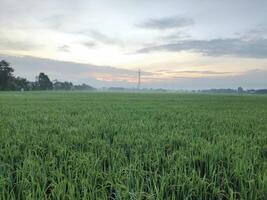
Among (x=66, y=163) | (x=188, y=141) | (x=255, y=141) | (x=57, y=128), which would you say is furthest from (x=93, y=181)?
(x=57, y=128)

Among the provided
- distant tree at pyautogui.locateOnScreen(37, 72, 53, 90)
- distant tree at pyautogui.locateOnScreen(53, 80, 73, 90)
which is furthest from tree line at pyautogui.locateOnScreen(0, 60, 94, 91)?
distant tree at pyautogui.locateOnScreen(53, 80, 73, 90)

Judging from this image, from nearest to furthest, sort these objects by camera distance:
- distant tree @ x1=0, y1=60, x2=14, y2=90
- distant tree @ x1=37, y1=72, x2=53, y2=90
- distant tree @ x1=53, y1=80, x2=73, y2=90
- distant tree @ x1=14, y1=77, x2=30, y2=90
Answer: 1. distant tree @ x1=0, y1=60, x2=14, y2=90
2. distant tree @ x1=14, y1=77, x2=30, y2=90
3. distant tree @ x1=37, y1=72, x2=53, y2=90
4. distant tree @ x1=53, y1=80, x2=73, y2=90

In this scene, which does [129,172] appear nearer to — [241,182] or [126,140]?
[241,182]

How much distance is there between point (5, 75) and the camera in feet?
286

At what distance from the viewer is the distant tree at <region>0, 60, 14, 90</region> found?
86375 mm

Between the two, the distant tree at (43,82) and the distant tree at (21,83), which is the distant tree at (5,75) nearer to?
the distant tree at (21,83)

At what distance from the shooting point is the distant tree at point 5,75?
86.4 meters

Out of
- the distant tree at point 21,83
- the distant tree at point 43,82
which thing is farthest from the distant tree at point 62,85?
the distant tree at point 21,83

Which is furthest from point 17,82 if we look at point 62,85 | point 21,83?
point 62,85

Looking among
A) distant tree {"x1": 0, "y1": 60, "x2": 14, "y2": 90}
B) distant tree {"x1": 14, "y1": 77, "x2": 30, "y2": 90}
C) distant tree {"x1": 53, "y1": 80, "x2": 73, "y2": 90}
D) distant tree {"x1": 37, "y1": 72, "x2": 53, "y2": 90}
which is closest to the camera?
distant tree {"x1": 0, "y1": 60, "x2": 14, "y2": 90}

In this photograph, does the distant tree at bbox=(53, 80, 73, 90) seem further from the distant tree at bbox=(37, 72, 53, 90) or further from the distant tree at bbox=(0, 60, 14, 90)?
the distant tree at bbox=(0, 60, 14, 90)

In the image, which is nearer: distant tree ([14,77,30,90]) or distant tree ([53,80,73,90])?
distant tree ([14,77,30,90])

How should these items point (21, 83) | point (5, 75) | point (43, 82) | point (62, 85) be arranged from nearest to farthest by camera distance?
1. point (5, 75)
2. point (21, 83)
3. point (43, 82)
4. point (62, 85)

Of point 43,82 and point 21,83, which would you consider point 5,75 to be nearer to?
point 21,83
